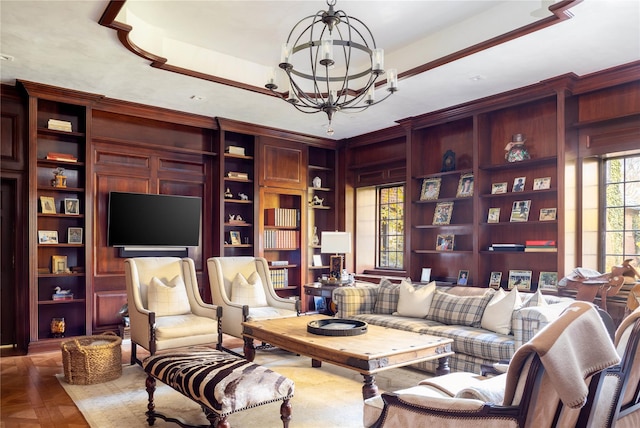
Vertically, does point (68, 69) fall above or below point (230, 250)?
above

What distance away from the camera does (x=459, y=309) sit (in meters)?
A: 4.26

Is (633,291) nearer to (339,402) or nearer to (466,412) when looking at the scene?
(339,402)

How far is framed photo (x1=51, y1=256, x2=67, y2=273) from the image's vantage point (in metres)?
5.23

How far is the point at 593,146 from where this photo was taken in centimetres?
471

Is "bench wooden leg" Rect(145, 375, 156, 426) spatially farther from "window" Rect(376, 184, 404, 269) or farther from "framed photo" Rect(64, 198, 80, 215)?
"window" Rect(376, 184, 404, 269)

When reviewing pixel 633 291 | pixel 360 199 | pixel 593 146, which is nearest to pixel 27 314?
pixel 360 199

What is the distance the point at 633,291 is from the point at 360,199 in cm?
444

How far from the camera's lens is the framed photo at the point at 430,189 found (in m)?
6.11

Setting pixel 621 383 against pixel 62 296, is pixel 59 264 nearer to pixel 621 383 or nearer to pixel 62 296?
pixel 62 296

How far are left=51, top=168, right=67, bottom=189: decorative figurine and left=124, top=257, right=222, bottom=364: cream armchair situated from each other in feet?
4.81

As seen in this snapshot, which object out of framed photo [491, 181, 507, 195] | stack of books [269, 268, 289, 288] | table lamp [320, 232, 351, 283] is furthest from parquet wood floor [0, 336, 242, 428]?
framed photo [491, 181, 507, 195]

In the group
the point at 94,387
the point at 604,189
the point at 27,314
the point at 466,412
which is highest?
the point at 604,189

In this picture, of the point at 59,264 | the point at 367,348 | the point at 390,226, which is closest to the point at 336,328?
the point at 367,348

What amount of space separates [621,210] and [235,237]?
457 cm
